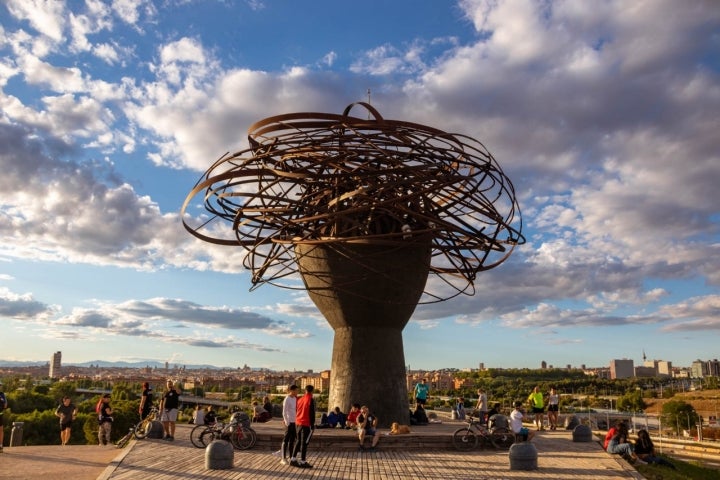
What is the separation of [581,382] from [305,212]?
509 feet

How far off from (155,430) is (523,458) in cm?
971

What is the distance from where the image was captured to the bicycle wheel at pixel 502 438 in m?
15.9

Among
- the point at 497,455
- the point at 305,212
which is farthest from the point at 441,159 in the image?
the point at 497,455

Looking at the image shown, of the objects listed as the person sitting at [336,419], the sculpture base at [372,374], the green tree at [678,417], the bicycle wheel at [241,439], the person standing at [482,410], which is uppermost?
the sculpture base at [372,374]

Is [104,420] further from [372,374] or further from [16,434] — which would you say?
[372,374]

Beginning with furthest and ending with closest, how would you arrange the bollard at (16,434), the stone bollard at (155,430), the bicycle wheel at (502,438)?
the bollard at (16,434)
the stone bollard at (155,430)
the bicycle wheel at (502,438)

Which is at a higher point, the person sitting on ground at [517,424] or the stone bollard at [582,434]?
the person sitting on ground at [517,424]

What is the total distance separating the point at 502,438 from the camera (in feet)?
52.7

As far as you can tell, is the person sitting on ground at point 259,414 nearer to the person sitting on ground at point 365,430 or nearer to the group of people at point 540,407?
the person sitting on ground at point 365,430

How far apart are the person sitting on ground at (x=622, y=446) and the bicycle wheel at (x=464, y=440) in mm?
3298

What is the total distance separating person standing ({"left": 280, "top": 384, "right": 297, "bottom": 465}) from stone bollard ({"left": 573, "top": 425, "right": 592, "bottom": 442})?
8.52 meters

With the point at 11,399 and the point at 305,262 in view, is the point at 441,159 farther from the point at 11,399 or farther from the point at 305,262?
the point at 11,399

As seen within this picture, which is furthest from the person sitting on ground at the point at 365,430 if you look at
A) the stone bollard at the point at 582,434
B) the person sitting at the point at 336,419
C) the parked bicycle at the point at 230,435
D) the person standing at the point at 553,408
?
the person standing at the point at 553,408

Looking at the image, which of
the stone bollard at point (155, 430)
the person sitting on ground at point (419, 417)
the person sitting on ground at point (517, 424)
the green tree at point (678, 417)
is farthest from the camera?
the green tree at point (678, 417)
